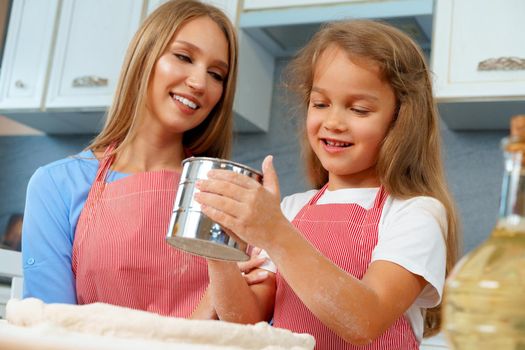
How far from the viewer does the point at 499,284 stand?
0.33 m

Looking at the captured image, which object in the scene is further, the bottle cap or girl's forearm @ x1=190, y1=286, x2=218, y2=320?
girl's forearm @ x1=190, y1=286, x2=218, y2=320

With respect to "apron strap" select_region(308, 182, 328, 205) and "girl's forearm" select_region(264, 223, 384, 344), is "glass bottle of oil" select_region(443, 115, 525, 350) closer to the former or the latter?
"girl's forearm" select_region(264, 223, 384, 344)

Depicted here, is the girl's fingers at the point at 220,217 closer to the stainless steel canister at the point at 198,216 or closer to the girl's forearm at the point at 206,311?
the stainless steel canister at the point at 198,216

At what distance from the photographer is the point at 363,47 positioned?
1.07 metres

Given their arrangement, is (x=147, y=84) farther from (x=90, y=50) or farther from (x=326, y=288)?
(x=90, y=50)

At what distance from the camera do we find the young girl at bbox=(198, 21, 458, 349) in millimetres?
793

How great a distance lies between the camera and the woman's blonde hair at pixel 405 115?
103 centimetres

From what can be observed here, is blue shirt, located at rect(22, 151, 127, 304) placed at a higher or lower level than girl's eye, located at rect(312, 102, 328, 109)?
lower

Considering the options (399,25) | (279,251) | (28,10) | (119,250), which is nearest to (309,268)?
(279,251)

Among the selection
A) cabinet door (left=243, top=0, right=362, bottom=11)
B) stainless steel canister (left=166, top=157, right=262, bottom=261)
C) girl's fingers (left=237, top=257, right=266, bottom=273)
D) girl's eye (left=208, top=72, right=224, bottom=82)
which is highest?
cabinet door (left=243, top=0, right=362, bottom=11)

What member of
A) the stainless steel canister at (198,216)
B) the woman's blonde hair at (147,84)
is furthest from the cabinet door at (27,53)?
the stainless steel canister at (198,216)

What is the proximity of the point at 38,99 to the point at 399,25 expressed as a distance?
130cm

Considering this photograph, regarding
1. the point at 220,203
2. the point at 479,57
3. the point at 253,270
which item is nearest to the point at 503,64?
the point at 479,57

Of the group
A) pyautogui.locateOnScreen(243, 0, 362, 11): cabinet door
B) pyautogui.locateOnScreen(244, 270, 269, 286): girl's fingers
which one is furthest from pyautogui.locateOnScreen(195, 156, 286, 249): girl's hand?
pyautogui.locateOnScreen(243, 0, 362, 11): cabinet door
